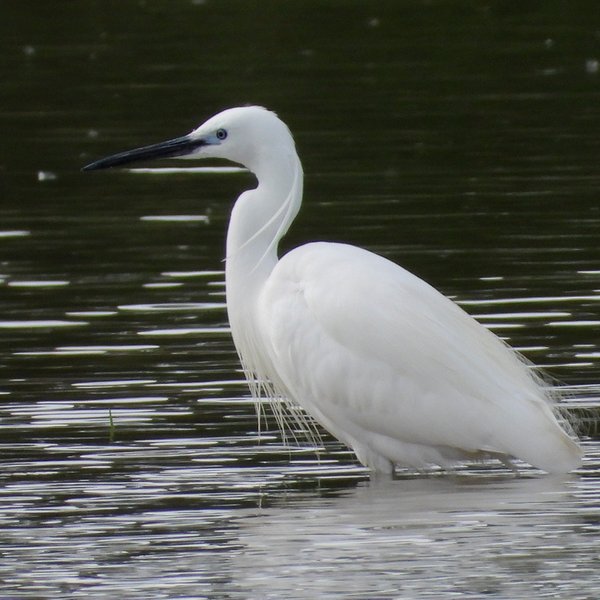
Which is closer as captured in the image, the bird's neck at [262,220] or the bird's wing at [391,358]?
the bird's wing at [391,358]

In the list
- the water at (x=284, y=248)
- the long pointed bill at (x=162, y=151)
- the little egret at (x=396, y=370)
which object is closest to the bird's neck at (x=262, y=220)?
the little egret at (x=396, y=370)

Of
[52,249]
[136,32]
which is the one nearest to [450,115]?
[52,249]

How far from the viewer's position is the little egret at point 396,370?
26.1ft

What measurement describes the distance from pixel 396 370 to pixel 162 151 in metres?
1.69

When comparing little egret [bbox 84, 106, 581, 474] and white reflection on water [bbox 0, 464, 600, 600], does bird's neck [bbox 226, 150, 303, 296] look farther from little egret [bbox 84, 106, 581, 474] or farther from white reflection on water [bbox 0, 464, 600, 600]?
white reflection on water [bbox 0, 464, 600, 600]

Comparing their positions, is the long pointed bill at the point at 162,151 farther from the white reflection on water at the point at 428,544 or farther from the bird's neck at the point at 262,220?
the white reflection on water at the point at 428,544

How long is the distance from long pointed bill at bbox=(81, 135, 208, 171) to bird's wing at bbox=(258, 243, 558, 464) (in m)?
0.90

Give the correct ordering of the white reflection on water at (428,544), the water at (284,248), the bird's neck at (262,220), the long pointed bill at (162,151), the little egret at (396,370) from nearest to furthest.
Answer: the white reflection on water at (428,544) → the water at (284,248) → the little egret at (396,370) → the bird's neck at (262,220) → the long pointed bill at (162,151)

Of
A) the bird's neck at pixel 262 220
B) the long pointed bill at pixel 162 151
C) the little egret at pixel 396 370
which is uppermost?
the long pointed bill at pixel 162 151

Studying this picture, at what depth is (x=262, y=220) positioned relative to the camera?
8.69 meters

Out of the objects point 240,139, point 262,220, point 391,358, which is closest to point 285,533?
point 391,358

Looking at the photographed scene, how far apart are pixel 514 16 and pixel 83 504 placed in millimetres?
17487

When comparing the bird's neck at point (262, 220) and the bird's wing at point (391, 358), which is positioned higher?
the bird's neck at point (262, 220)

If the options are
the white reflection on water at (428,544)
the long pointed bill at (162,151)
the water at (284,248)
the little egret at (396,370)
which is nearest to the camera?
the white reflection on water at (428,544)
